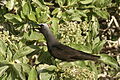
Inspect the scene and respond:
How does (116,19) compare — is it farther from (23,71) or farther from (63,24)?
(23,71)

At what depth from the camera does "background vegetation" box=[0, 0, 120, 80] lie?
8.11ft

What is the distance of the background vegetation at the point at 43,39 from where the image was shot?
247 cm

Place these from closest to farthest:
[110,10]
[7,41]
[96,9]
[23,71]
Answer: [23,71]
[7,41]
[96,9]
[110,10]

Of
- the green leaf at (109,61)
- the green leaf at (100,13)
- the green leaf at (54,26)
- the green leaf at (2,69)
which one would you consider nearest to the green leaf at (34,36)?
the green leaf at (54,26)

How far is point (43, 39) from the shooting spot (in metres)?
2.69

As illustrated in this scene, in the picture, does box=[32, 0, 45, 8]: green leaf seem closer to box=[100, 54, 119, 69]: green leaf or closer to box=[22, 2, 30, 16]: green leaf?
box=[22, 2, 30, 16]: green leaf

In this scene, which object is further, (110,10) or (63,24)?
(110,10)

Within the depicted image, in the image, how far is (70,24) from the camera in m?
2.61

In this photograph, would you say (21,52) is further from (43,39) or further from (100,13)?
(100,13)

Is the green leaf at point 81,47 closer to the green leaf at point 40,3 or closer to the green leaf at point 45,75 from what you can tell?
the green leaf at point 45,75


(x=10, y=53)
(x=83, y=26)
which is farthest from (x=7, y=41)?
(x=83, y=26)

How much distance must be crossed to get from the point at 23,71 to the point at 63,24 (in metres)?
0.50

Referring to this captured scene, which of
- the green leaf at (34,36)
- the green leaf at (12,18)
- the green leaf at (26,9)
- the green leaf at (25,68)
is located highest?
the green leaf at (26,9)

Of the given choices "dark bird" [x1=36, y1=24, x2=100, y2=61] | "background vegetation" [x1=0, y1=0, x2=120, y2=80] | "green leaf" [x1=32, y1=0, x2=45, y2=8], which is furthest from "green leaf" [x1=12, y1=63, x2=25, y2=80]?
"green leaf" [x1=32, y1=0, x2=45, y2=8]
